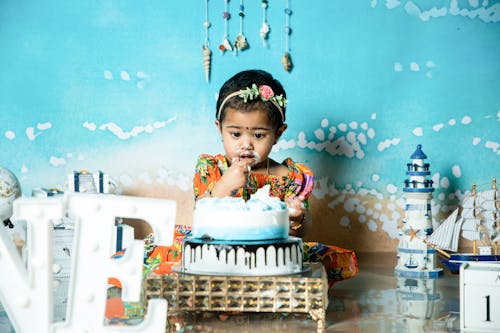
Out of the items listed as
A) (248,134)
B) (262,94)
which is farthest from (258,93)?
(248,134)

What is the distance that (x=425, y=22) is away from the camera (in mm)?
3018

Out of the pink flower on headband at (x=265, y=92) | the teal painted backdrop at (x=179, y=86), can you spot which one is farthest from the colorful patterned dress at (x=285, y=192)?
the teal painted backdrop at (x=179, y=86)

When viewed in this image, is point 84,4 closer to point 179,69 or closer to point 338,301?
point 179,69

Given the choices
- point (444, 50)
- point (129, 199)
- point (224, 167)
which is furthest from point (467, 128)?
point (129, 199)

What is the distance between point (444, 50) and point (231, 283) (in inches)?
76.1

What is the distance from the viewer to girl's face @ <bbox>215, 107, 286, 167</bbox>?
7.30ft

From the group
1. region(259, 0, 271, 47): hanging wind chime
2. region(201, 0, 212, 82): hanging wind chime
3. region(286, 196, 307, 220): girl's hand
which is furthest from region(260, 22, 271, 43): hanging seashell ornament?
region(286, 196, 307, 220): girl's hand

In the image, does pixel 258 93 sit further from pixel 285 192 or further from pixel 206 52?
pixel 206 52

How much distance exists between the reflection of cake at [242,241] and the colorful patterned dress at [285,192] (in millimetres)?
414

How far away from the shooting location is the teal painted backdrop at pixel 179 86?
9.84 feet

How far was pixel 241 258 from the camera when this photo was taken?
1533mm

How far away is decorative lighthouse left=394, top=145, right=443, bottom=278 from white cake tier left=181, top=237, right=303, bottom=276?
1.03 meters

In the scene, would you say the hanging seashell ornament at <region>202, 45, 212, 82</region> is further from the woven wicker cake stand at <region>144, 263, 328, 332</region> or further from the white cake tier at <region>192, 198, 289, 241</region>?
the woven wicker cake stand at <region>144, 263, 328, 332</region>

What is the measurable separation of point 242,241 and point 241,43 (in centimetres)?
158
